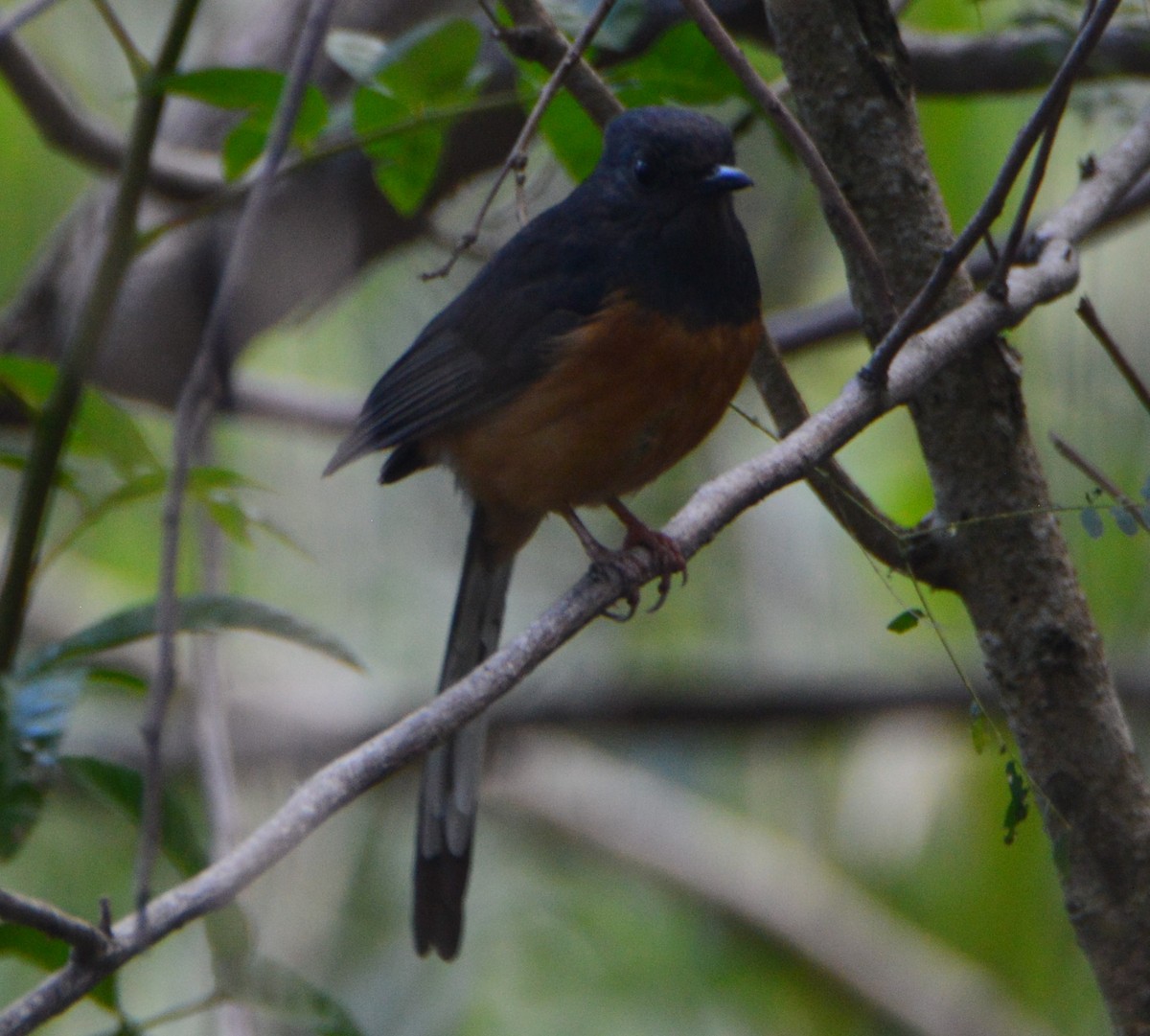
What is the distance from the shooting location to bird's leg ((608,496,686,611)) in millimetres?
3371

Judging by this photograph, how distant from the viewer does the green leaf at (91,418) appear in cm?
285

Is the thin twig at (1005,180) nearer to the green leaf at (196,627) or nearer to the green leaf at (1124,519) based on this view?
the green leaf at (1124,519)

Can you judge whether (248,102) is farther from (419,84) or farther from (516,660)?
(516,660)

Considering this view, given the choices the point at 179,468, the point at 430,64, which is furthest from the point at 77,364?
the point at 430,64

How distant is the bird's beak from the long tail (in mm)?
1112

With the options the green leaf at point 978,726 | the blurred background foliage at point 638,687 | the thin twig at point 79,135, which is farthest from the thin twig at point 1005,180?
the thin twig at point 79,135

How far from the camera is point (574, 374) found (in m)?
3.47

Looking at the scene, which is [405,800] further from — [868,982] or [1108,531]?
[1108,531]

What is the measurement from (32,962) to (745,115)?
2431 mm

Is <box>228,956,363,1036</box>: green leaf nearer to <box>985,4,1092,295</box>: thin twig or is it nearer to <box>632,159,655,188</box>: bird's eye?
<box>985,4,1092,295</box>: thin twig

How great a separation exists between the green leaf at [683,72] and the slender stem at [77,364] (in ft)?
Result: 3.27

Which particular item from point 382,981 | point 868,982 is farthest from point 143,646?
point 868,982

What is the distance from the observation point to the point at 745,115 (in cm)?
350

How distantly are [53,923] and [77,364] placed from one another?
120 cm
